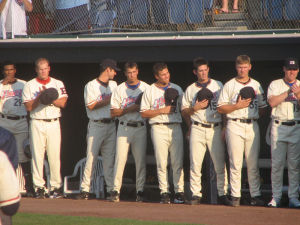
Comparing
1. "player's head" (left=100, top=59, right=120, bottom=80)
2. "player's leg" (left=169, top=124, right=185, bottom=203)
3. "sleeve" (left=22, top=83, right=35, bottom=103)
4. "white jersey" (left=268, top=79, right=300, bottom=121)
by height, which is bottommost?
"player's leg" (left=169, top=124, right=185, bottom=203)

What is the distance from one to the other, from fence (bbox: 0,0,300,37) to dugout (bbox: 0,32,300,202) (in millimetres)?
282

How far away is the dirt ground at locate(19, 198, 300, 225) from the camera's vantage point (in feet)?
23.8

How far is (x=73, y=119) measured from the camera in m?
11.9

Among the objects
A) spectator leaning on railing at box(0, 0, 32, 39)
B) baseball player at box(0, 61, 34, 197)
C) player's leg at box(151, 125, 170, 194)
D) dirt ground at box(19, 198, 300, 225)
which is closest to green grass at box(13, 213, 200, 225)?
dirt ground at box(19, 198, 300, 225)

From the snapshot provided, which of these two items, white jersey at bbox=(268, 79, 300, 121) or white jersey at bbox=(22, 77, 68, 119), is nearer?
white jersey at bbox=(268, 79, 300, 121)

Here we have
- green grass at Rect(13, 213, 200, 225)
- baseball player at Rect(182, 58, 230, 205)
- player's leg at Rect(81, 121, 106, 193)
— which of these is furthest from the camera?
player's leg at Rect(81, 121, 106, 193)

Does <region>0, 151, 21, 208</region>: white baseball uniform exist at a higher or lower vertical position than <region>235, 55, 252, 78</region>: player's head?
lower

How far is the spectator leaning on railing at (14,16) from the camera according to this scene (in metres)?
10.7

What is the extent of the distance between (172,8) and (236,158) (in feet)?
9.53

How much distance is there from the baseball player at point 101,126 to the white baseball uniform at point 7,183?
561 centimetres

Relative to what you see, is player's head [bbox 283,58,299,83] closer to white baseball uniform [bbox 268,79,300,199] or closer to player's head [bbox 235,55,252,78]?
white baseball uniform [bbox 268,79,300,199]

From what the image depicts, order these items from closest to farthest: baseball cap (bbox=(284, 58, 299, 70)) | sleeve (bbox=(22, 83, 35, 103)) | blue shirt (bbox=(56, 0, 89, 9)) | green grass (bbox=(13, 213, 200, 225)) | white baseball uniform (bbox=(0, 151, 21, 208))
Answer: white baseball uniform (bbox=(0, 151, 21, 208)), green grass (bbox=(13, 213, 200, 225)), baseball cap (bbox=(284, 58, 299, 70)), sleeve (bbox=(22, 83, 35, 103)), blue shirt (bbox=(56, 0, 89, 9))

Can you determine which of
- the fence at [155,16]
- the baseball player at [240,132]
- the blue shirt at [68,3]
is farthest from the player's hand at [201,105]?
the blue shirt at [68,3]

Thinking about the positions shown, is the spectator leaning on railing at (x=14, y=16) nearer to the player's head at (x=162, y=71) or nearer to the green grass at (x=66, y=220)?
the player's head at (x=162, y=71)
